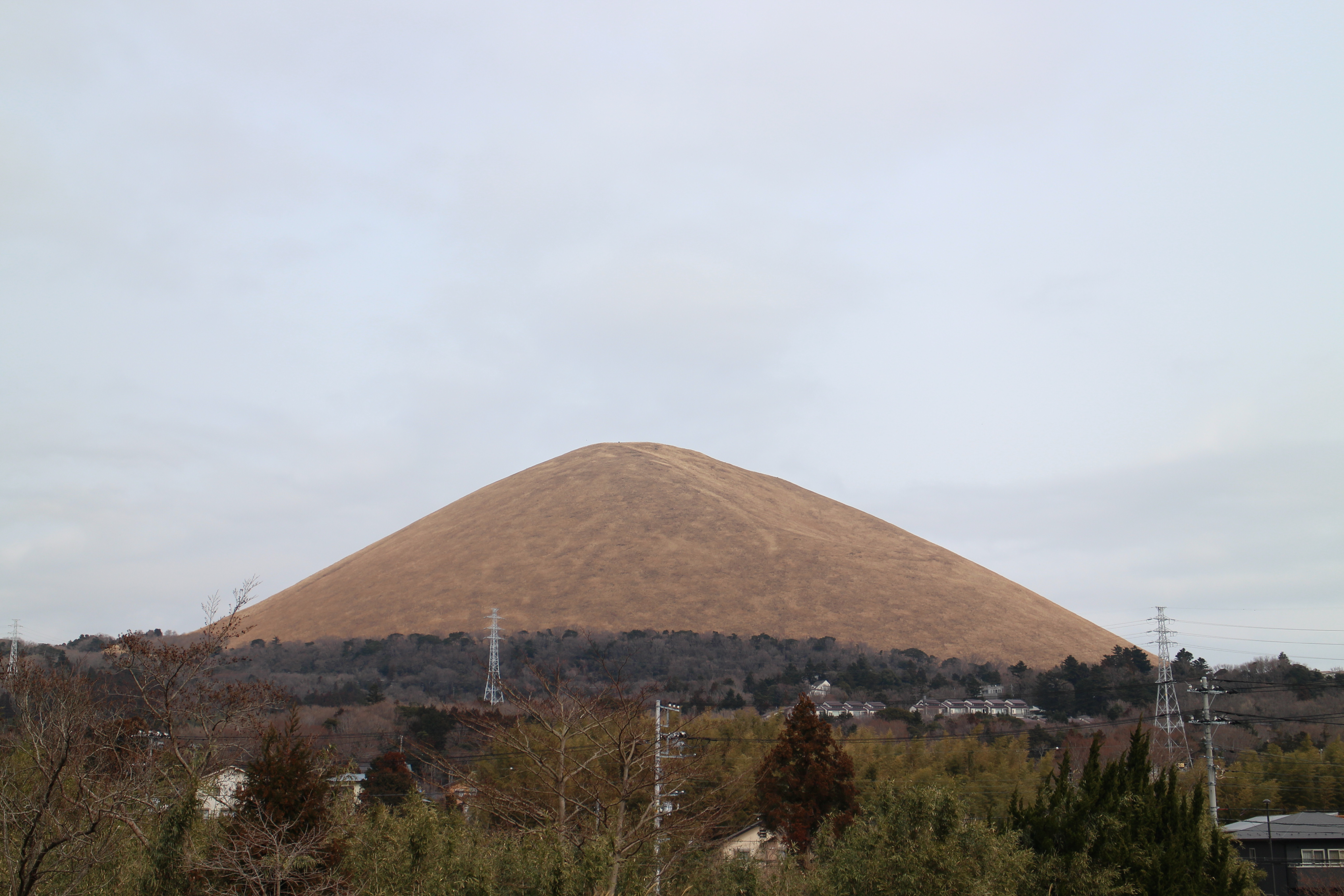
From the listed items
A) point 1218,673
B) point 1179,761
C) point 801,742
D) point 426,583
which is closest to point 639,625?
point 426,583

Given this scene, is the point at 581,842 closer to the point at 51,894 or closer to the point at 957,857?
the point at 957,857

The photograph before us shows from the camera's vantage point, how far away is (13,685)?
28.9m

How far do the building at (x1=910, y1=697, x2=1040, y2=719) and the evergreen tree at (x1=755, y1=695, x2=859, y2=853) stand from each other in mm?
40049

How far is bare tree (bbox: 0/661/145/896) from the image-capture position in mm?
14312

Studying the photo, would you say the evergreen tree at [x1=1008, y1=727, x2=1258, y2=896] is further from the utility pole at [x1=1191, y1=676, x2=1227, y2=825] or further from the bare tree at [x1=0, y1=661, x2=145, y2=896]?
the bare tree at [x1=0, y1=661, x2=145, y2=896]

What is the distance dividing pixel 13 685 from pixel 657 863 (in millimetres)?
20173

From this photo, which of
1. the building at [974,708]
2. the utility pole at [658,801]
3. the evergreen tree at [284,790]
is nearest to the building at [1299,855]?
the utility pole at [658,801]

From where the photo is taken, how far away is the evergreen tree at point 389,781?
143 ft

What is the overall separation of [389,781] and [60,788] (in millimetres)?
30794

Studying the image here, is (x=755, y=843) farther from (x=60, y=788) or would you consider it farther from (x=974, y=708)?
(x=974, y=708)

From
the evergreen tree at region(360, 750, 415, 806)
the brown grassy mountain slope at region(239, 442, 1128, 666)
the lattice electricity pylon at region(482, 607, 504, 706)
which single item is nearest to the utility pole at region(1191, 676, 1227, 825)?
the evergreen tree at region(360, 750, 415, 806)

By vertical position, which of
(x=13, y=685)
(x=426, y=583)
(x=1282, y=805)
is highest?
(x=426, y=583)

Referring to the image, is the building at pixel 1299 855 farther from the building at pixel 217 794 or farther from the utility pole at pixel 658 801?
the building at pixel 217 794

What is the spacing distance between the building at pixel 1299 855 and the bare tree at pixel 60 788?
34.3 metres
